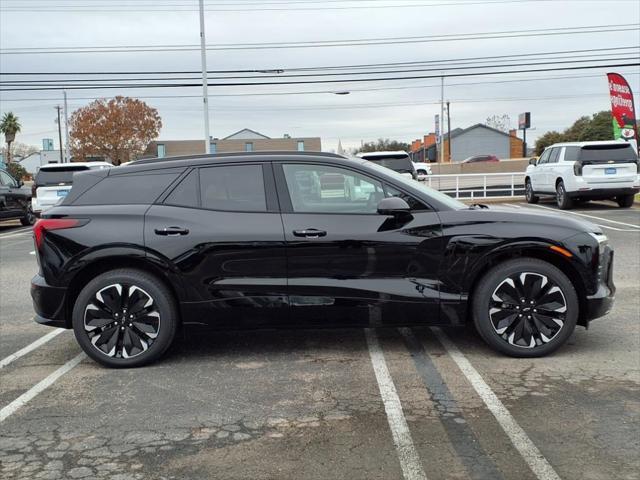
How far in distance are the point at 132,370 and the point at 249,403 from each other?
1.26 m

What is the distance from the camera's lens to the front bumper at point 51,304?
485cm

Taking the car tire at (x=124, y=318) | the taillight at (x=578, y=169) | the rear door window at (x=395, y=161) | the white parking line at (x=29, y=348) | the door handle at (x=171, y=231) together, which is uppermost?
the rear door window at (x=395, y=161)

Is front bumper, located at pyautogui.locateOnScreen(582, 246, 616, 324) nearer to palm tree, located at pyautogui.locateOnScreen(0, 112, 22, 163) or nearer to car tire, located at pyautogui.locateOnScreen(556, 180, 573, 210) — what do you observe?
car tire, located at pyautogui.locateOnScreen(556, 180, 573, 210)

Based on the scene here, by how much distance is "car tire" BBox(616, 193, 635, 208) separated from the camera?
1741 centimetres

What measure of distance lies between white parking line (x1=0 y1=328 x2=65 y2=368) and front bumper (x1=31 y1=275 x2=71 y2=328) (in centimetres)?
Result: 61

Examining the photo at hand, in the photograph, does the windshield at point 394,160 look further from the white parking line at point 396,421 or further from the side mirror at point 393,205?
the side mirror at point 393,205

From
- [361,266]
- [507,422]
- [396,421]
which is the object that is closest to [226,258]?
[361,266]

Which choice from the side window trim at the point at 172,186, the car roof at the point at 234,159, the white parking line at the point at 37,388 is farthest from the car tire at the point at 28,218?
the side window trim at the point at 172,186

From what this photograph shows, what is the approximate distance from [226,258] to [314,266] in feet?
2.27

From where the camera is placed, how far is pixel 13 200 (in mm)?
17703

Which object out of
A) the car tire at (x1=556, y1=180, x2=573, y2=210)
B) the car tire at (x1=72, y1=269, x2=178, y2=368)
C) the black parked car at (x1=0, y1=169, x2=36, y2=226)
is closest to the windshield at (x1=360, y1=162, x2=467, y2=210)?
the car tire at (x1=72, y1=269, x2=178, y2=368)

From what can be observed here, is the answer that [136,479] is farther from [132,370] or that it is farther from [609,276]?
[609,276]

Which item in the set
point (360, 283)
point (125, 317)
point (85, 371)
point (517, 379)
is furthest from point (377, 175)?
point (85, 371)

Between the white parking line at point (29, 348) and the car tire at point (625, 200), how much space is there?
15946mm
